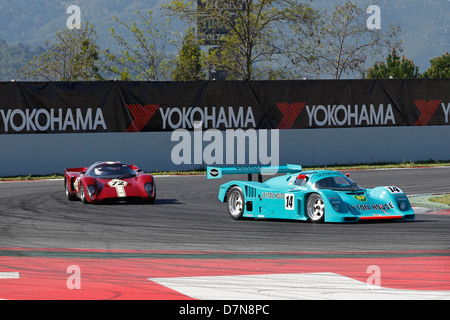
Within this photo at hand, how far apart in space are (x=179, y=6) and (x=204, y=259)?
1397 inches

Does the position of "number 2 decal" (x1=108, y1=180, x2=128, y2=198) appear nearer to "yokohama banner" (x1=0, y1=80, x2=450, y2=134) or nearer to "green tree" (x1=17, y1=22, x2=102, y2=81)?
"yokohama banner" (x1=0, y1=80, x2=450, y2=134)

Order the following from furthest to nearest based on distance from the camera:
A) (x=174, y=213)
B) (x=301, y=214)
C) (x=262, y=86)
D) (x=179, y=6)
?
Answer: (x=179, y=6)
(x=262, y=86)
(x=174, y=213)
(x=301, y=214)

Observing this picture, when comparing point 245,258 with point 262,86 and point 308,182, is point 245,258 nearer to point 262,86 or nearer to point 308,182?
point 308,182

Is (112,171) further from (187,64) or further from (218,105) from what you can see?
(187,64)

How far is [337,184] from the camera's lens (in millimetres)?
15273

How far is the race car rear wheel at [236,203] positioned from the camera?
16.0 meters

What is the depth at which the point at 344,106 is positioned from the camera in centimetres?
2995

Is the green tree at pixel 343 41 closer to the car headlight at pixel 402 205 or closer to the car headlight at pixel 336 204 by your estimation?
the car headlight at pixel 402 205

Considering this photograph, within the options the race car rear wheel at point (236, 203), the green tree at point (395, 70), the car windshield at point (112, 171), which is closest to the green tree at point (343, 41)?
the green tree at point (395, 70)

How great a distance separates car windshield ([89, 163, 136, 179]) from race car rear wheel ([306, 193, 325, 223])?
5555 mm

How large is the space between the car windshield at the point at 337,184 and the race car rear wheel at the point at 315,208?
24cm

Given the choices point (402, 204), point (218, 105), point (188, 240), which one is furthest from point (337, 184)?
point (218, 105)

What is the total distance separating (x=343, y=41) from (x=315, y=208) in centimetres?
4619
